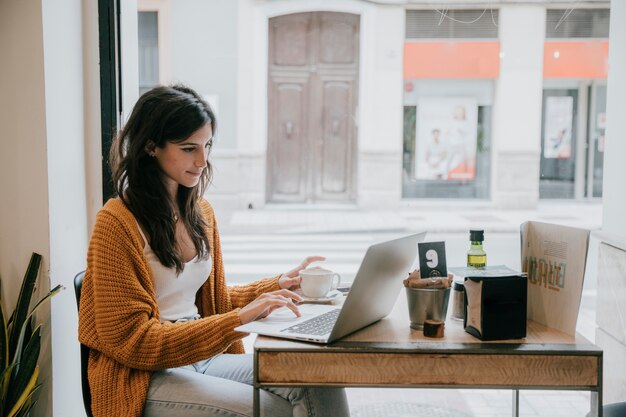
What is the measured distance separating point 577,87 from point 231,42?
2.34 meters

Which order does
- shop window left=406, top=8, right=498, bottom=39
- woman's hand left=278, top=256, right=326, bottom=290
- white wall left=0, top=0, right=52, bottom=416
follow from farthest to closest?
shop window left=406, top=8, right=498, bottom=39
white wall left=0, top=0, right=52, bottom=416
woman's hand left=278, top=256, right=326, bottom=290

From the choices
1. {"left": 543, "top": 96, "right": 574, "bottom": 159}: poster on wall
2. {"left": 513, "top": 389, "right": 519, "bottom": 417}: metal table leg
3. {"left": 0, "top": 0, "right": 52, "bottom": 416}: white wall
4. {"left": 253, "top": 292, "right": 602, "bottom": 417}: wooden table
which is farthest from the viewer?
{"left": 543, "top": 96, "right": 574, "bottom": 159}: poster on wall

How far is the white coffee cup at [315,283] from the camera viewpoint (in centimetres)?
186

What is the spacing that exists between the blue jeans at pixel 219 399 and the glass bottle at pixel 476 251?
1.64 feet

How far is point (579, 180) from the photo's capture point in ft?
10.8

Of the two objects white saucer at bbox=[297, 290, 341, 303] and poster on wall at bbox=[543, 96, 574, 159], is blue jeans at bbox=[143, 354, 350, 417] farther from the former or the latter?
poster on wall at bbox=[543, 96, 574, 159]

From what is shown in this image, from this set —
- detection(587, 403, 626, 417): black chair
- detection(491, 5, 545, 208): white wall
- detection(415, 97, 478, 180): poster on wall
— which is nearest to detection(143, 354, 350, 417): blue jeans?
detection(587, 403, 626, 417): black chair

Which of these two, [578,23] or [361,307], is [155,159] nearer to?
[361,307]

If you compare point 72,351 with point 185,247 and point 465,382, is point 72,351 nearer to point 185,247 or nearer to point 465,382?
point 185,247

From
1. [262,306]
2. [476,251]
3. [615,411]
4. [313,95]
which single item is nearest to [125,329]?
[262,306]

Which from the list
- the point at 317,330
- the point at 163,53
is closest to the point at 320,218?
the point at 163,53

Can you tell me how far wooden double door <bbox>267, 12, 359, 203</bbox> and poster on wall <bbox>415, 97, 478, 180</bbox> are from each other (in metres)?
0.69

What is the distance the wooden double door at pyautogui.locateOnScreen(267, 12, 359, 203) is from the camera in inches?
189

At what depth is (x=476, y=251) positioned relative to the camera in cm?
180
